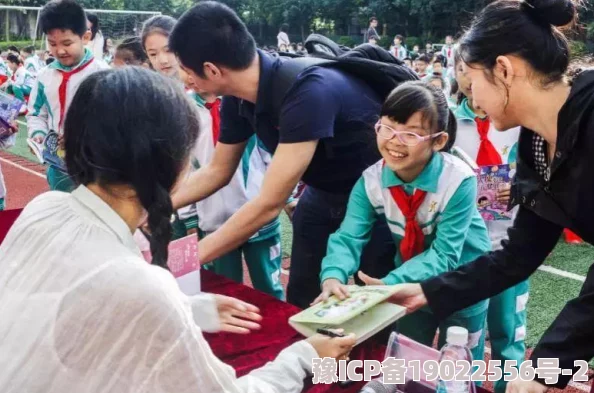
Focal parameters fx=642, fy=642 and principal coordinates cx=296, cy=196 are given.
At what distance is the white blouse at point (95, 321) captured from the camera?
34.6 inches

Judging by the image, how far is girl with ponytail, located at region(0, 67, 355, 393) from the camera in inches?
34.8

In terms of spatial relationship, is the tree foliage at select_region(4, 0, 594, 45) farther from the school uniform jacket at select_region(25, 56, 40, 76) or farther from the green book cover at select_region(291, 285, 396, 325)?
the green book cover at select_region(291, 285, 396, 325)

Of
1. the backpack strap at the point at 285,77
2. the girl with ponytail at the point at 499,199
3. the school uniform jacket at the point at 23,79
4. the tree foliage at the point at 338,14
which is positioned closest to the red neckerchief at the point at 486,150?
the girl with ponytail at the point at 499,199

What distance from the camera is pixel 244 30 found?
1827 millimetres

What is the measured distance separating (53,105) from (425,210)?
7.58ft

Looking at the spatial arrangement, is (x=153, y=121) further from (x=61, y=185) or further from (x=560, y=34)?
(x=61, y=185)

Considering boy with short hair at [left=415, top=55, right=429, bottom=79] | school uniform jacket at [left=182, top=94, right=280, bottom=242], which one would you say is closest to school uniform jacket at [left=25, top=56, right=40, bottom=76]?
boy with short hair at [left=415, top=55, right=429, bottom=79]

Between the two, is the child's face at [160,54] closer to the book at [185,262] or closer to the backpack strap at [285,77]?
the backpack strap at [285,77]

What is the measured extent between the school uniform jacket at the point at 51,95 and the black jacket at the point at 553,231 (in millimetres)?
2353

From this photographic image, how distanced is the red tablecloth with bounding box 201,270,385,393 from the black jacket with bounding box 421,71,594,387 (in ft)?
0.76

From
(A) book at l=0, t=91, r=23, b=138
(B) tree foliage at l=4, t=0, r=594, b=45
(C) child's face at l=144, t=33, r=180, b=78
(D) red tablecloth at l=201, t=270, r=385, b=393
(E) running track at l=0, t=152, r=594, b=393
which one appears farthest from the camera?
(B) tree foliage at l=4, t=0, r=594, b=45

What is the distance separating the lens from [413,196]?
176cm

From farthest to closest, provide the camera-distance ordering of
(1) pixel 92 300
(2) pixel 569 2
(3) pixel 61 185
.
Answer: (3) pixel 61 185 < (2) pixel 569 2 < (1) pixel 92 300

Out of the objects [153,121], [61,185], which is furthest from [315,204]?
[61,185]
